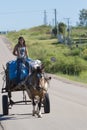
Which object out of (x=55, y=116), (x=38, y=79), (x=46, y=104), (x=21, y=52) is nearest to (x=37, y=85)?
(x=38, y=79)

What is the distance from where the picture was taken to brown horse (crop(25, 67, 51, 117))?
15.0 meters

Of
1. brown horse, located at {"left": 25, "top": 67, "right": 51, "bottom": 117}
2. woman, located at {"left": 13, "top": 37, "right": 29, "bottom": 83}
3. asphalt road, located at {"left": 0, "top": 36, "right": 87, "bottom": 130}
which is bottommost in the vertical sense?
asphalt road, located at {"left": 0, "top": 36, "right": 87, "bottom": 130}

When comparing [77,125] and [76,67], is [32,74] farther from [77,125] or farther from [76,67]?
[76,67]

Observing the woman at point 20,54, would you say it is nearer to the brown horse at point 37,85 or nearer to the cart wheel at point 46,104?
the brown horse at point 37,85

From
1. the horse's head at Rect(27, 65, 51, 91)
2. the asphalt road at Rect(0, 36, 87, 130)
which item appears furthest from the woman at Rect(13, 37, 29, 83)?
the asphalt road at Rect(0, 36, 87, 130)

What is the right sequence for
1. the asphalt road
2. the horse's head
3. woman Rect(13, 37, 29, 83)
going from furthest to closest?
woman Rect(13, 37, 29, 83) → the horse's head → the asphalt road

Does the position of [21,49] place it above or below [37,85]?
above

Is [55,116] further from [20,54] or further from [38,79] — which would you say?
[20,54]

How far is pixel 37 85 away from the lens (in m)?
15.0

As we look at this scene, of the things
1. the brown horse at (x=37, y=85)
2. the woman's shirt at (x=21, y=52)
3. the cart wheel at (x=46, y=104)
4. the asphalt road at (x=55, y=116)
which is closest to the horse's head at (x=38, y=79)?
the brown horse at (x=37, y=85)

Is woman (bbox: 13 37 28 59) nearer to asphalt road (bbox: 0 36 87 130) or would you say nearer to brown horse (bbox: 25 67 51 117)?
brown horse (bbox: 25 67 51 117)

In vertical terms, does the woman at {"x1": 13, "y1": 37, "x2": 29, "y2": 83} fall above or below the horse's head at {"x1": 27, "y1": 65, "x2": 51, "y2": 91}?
above

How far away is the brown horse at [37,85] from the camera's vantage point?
1504 cm

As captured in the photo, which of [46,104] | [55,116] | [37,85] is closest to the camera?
[37,85]
